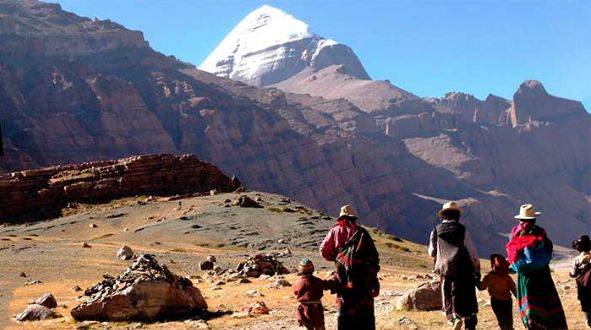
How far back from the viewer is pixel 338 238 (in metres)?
8.90

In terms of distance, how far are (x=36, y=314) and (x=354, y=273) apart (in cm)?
861

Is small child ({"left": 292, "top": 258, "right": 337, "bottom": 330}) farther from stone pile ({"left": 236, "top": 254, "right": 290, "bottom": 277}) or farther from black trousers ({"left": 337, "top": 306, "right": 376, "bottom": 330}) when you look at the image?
stone pile ({"left": 236, "top": 254, "right": 290, "bottom": 277})

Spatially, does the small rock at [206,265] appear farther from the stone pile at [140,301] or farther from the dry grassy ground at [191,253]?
the stone pile at [140,301]

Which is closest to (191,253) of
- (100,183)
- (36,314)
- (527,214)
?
(36,314)

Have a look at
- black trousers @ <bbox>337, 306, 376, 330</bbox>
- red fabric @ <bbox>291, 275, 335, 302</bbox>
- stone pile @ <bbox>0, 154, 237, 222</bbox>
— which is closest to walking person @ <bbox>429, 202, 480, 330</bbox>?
black trousers @ <bbox>337, 306, 376, 330</bbox>

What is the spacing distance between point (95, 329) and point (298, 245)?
94.8ft

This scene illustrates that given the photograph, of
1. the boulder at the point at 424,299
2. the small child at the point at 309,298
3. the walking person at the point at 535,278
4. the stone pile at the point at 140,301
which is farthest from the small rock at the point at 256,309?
the walking person at the point at 535,278

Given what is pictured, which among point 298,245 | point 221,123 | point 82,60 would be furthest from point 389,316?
point 82,60

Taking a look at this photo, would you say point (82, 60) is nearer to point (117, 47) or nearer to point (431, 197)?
point (117, 47)

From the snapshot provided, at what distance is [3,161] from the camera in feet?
316

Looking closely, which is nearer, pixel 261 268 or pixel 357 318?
pixel 357 318

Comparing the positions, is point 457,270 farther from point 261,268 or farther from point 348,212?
point 261,268

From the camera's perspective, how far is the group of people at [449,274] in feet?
28.6

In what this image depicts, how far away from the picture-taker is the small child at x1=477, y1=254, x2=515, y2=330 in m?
10.1
